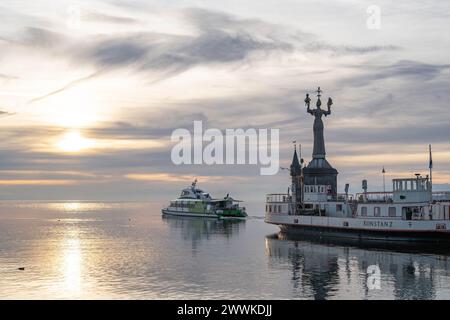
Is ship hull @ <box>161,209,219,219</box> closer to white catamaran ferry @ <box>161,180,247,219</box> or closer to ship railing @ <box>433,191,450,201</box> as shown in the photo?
white catamaran ferry @ <box>161,180,247,219</box>

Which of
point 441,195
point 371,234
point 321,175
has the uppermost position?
point 321,175

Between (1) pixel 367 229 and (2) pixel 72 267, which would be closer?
(2) pixel 72 267

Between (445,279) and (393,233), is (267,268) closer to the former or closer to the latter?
(445,279)

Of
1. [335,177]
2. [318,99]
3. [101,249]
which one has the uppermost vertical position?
[318,99]

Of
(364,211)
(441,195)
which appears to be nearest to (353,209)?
(364,211)

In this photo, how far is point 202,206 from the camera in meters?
164

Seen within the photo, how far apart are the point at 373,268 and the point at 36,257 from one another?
132 feet

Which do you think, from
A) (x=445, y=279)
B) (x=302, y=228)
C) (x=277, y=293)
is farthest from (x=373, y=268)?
(x=302, y=228)

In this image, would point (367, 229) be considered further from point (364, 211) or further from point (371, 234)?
point (364, 211)

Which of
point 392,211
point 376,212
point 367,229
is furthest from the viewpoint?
point 376,212

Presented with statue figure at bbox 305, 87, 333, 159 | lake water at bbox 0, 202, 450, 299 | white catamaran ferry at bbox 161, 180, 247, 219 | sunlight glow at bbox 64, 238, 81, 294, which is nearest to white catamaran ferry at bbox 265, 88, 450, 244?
statue figure at bbox 305, 87, 333, 159

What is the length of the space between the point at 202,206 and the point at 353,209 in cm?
8133

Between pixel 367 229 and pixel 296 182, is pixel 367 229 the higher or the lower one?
the lower one
